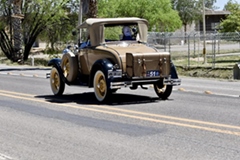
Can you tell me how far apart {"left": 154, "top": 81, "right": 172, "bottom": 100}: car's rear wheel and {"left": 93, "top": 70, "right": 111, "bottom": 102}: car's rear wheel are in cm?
141

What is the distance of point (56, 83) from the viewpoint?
15.6 meters

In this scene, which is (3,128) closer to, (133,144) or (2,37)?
(133,144)

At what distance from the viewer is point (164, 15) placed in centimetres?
6078

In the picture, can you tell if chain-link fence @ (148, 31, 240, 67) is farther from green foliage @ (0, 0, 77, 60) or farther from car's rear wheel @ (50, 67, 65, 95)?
car's rear wheel @ (50, 67, 65, 95)

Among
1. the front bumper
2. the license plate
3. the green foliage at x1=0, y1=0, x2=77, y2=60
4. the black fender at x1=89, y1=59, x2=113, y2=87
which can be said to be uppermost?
the green foliage at x1=0, y1=0, x2=77, y2=60

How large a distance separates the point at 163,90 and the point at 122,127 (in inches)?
167

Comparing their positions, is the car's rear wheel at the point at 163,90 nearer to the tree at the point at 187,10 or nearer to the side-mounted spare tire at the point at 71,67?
the side-mounted spare tire at the point at 71,67

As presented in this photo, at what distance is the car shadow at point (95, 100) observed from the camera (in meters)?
13.6

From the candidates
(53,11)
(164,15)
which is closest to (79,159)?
(53,11)

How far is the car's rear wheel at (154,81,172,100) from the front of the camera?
45.2 feet

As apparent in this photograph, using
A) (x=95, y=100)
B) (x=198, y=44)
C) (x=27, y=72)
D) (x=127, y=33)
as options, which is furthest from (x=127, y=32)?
(x=198, y=44)

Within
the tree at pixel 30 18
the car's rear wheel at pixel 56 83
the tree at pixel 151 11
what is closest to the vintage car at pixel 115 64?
the car's rear wheel at pixel 56 83

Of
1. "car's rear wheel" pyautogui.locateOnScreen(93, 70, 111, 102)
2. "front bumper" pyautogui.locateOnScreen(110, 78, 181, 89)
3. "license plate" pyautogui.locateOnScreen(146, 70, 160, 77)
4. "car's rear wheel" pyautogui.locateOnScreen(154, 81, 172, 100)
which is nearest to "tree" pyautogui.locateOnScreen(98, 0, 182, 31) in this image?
"car's rear wheel" pyautogui.locateOnScreen(154, 81, 172, 100)

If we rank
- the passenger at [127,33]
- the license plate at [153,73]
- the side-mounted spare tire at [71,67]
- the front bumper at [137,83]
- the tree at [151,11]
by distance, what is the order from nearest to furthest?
1. the front bumper at [137,83]
2. the license plate at [153,73]
3. the passenger at [127,33]
4. the side-mounted spare tire at [71,67]
5. the tree at [151,11]
